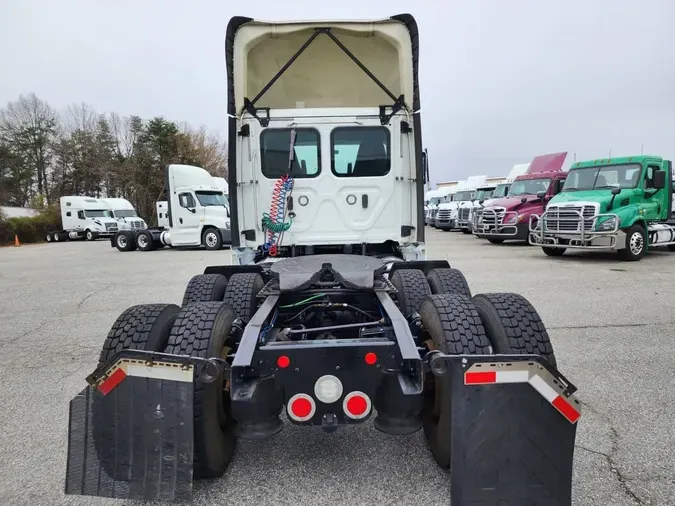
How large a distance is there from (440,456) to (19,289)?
33.5 feet

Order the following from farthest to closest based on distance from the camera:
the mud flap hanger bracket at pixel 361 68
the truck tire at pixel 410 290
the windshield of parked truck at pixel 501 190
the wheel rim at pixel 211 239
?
the windshield of parked truck at pixel 501 190
the wheel rim at pixel 211 239
the mud flap hanger bracket at pixel 361 68
the truck tire at pixel 410 290

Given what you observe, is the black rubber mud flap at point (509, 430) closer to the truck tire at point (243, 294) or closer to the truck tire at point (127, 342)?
the truck tire at point (127, 342)

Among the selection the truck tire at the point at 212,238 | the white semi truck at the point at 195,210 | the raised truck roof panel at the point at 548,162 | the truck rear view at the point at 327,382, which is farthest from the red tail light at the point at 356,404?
the raised truck roof panel at the point at 548,162

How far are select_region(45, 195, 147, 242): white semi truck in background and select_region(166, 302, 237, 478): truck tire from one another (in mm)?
29160

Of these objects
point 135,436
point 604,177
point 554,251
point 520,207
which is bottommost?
point 554,251

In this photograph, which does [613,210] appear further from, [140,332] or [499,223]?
[140,332]

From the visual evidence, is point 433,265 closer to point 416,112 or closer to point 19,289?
point 416,112

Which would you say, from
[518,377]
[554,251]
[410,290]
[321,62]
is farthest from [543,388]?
[554,251]

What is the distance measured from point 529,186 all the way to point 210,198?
1205cm

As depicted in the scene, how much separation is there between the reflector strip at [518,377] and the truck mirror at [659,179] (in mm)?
11570

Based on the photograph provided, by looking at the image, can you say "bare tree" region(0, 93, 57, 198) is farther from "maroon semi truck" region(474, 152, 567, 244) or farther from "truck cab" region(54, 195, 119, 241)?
"maroon semi truck" region(474, 152, 567, 244)

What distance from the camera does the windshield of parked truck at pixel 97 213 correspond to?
29094 mm

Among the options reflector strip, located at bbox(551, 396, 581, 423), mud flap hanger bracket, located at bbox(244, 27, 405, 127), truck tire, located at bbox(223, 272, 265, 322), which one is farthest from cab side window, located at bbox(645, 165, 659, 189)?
reflector strip, located at bbox(551, 396, 581, 423)

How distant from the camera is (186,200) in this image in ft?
55.3
